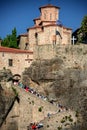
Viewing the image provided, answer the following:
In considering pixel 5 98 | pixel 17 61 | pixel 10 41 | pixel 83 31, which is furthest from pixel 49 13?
pixel 5 98

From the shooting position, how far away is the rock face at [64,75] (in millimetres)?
62531

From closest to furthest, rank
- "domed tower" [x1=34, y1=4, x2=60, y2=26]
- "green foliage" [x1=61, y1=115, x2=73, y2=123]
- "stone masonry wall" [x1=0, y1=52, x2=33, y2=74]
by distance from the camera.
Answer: "green foliage" [x1=61, y1=115, x2=73, y2=123] → "stone masonry wall" [x1=0, y1=52, x2=33, y2=74] → "domed tower" [x1=34, y1=4, x2=60, y2=26]

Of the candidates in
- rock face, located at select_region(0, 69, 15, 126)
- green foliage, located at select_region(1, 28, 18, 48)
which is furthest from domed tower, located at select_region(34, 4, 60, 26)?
rock face, located at select_region(0, 69, 15, 126)

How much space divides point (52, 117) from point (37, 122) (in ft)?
6.79

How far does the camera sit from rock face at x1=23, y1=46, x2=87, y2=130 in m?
62.5

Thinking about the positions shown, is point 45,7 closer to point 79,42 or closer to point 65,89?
point 79,42

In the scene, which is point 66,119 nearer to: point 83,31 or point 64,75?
point 64,75

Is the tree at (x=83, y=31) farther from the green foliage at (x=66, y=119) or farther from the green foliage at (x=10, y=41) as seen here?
the green foliage at (x=66, y=119)

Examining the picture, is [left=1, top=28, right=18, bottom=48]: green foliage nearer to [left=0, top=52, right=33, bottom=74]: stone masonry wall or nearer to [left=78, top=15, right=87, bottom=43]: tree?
Result: [left=0, top=52, right=33, bottom=74]: stone masonry wall

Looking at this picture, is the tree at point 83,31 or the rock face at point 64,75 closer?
the rock face at point 64,75

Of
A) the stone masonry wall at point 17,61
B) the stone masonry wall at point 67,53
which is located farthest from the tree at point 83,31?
the stone masonry wall at point 17,61

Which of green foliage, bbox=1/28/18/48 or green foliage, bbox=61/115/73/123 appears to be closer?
green foliage, bbox=61/115/73/123

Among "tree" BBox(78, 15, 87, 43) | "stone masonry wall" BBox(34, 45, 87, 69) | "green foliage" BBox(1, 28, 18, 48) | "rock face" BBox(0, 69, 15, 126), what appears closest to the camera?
"rock face" BBox(0, 69, 15, 126)

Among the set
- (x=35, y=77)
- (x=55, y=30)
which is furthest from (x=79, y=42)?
(x=35, y=77)
